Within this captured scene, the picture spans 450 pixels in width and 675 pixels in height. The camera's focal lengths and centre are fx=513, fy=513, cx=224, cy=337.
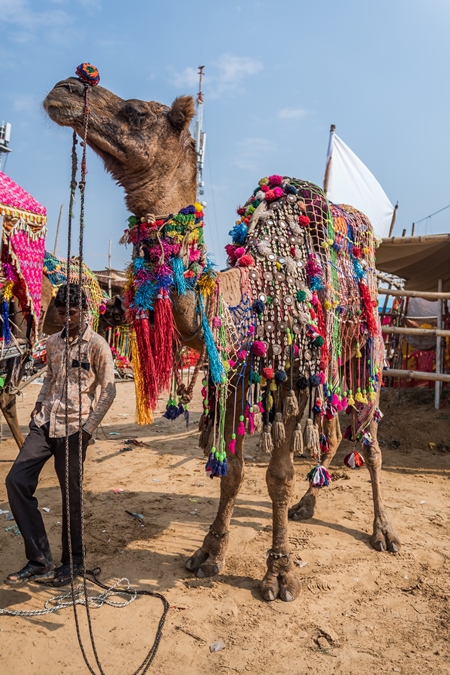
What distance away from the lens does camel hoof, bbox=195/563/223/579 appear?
11.9 ft

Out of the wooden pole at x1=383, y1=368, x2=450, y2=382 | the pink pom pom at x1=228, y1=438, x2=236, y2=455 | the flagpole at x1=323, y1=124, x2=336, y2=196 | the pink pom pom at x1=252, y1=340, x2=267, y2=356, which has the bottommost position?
the pink pom pom at x1=228, y1=438, x2=236, y2=455

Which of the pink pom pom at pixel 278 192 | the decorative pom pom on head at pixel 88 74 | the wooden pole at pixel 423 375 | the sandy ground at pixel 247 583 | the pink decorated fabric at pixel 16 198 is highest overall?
the pink decorated fabric at pixel 16 198

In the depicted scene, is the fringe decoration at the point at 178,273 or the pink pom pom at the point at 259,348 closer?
the fringe decoration at the point at 178,273

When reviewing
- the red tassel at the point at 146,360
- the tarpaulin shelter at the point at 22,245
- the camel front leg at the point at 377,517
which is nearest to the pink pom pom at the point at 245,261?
the red tassel at the point at 146,360

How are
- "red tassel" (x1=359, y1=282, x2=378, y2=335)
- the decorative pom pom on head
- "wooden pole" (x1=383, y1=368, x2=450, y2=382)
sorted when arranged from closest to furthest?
the decorative pom pom on head, "red tassel" (x1=359, y1=282, x2=378, y2=335), "wooden pole" (x1=383, y1=368, x2=450, y2=382)

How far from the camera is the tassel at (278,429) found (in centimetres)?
346

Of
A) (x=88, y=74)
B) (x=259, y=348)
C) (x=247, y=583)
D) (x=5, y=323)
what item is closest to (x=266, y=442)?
(x=259, y=348)

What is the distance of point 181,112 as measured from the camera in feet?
9.76

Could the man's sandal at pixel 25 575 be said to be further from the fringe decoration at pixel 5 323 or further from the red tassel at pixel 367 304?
the red tassel at pixel 367 304

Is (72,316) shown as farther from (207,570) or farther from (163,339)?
(207,570)

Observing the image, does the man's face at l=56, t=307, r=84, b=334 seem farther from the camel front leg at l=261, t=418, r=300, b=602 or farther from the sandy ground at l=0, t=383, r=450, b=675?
the sandy ground at l=0, t=383, r=450, b=675

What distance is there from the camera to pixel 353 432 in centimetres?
468

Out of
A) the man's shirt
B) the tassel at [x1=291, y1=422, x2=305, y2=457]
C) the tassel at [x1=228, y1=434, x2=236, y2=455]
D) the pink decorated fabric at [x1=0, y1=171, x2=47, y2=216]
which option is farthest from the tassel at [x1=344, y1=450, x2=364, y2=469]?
the pink decorated fabric at [x1=0, y1=171, x2=47, y2=216]

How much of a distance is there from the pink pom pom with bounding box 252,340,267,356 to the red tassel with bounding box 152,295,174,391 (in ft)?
Answer: 1.90
